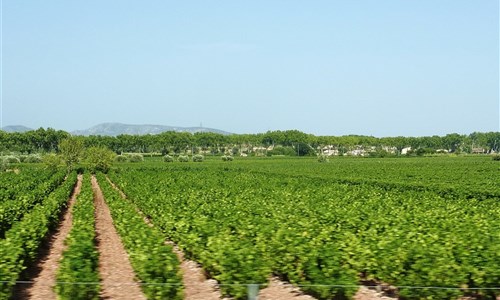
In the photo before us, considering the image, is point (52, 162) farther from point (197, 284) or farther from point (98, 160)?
point (197, 284)

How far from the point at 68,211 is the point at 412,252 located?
2005 centimetres

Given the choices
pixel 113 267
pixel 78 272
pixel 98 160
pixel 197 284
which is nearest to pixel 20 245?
pixel 113 267

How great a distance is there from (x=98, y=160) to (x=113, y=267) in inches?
2255

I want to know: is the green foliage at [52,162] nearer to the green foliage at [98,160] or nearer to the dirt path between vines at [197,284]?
the green foliage at [98,160]

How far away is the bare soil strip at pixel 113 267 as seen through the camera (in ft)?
32.9

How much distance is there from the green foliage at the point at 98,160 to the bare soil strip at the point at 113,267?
4740cm

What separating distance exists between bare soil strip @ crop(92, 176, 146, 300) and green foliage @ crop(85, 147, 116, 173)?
47399mm

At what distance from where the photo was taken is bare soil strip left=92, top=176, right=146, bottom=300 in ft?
32.9

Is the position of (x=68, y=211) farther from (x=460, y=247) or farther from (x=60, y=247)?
(x=460, y=247)

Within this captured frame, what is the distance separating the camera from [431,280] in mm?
9508

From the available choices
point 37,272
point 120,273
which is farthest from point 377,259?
point 37,272

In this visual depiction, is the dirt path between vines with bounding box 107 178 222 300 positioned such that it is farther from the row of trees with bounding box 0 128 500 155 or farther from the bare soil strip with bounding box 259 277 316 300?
the row of trees with bounding box 0 128 500 155

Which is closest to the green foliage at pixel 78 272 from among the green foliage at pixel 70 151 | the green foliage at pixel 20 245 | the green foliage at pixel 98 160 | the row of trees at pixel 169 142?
the green foliage at pixel 20 245

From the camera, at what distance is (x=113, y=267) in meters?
13.3
